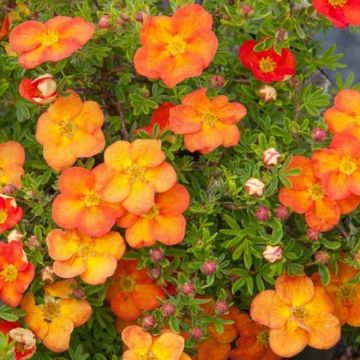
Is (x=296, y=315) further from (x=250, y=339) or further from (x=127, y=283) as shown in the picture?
(x=127, y=283)

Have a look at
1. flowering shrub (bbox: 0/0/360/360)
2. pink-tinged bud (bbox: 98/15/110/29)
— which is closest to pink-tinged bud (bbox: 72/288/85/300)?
flowering shrub (bbox: 0/0/360/360)

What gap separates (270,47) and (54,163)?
599 mm

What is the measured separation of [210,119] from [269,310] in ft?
1.53

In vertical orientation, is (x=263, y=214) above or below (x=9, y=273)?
above

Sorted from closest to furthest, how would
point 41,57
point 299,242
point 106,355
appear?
point 41,57 → point 299,242 → point 106,355

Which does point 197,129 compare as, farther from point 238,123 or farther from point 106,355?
point 106,355

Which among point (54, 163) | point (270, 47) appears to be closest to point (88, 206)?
point (54, 163)

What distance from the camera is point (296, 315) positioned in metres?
2.10

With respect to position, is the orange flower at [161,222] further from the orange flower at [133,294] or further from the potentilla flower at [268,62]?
the potentilla flower at [268,62]

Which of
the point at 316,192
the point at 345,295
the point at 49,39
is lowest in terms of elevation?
the point at 345,295

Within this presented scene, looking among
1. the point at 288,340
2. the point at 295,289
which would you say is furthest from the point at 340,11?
the point at 288,340

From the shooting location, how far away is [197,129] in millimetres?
2027

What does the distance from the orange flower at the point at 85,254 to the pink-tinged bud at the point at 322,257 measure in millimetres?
448

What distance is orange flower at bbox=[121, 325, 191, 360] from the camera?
6.50ft
